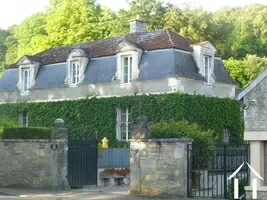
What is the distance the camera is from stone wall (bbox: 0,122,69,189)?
22.9 meters

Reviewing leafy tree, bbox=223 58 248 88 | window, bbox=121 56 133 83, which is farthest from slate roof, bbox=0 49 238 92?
leafy tree, bbox=223 58 248 88

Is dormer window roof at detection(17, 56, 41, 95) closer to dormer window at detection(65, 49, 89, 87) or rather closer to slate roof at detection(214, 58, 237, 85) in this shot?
dormer window at detection(65, 49, 89, 87)

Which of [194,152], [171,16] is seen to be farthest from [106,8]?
[194,152]

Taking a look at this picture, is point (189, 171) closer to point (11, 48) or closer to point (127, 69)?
point (127, 69)

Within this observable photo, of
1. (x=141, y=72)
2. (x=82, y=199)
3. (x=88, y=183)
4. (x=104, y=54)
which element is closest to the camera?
(x=82, y=199)

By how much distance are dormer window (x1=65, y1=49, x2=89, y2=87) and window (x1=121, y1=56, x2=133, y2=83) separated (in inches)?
123

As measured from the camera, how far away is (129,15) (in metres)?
58.2

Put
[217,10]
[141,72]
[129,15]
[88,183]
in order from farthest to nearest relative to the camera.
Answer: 1. [217,10]
2. [129,15]
3. [141,72]
4. [88,183]

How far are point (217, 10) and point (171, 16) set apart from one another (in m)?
14.1

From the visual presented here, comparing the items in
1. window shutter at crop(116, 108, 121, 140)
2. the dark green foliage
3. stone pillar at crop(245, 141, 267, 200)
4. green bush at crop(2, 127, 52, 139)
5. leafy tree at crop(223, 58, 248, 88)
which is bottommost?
the dark green foliage

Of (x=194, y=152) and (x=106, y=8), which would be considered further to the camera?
(x=106, y=8)

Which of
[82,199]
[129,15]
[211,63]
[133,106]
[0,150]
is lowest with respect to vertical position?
[82,199]

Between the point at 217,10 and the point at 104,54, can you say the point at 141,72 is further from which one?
the point at 217,10

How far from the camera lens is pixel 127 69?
3441 centimetres
